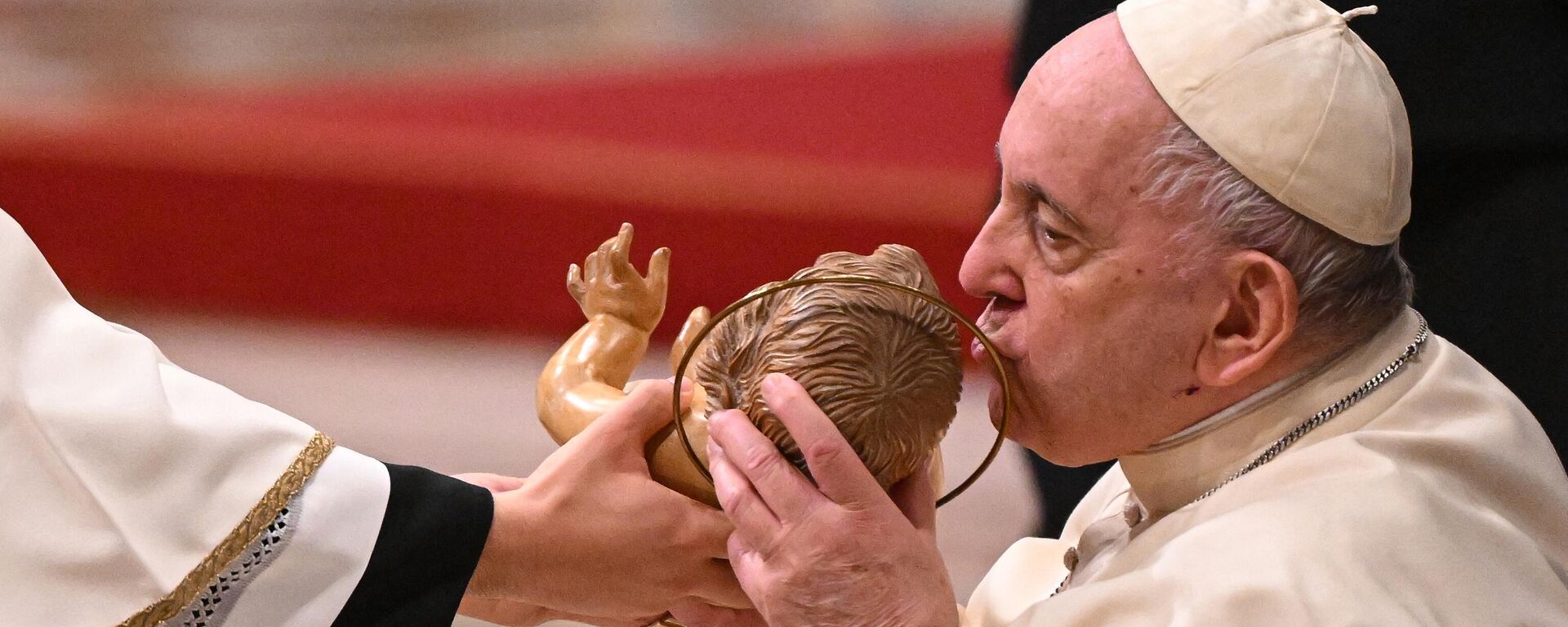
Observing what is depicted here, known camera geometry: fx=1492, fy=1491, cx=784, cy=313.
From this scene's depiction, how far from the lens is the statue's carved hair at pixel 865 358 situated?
185 cm

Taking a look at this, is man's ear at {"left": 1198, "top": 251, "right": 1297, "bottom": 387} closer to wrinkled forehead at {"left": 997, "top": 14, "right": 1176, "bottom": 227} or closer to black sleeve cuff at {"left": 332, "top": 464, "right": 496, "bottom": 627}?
wrinkled forehead at {"left": 997, "top": 14, "right": 1176, "bottom": 227}

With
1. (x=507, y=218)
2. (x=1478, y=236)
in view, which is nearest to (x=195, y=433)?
(x=1478, y=236)

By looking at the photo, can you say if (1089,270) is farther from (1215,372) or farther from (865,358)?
(865,358)

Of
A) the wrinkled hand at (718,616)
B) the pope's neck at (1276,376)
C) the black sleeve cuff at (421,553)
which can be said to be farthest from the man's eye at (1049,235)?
the black sleeve cuff at (421,553)

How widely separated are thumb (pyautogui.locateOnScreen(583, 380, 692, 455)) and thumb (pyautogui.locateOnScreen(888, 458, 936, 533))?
32cm

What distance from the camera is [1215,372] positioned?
199 cm

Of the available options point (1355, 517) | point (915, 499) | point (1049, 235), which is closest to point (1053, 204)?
point (1049, 235)

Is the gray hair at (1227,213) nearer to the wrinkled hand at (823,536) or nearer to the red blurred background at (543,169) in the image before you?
the wrinkled hand at (823,536)

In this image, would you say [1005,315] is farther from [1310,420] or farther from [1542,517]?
[1542,517]

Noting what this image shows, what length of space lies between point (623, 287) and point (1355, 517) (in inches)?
43.9

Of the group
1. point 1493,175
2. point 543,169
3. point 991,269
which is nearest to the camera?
point 991,269

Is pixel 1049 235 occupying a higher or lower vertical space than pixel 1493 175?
higher

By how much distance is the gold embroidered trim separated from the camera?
191 cm

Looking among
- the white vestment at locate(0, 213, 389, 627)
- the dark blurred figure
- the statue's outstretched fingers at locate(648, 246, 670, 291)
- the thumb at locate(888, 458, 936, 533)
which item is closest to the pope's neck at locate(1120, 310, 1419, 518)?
the thumb at locate(888, 458, 936, 533)
